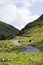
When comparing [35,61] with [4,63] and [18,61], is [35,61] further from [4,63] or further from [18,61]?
[4,63]

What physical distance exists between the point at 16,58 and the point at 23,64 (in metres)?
9.95

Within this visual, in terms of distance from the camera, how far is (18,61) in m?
87.8

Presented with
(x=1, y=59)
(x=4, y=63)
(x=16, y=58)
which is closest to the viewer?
(x=4, y=63)

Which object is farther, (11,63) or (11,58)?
(11,58)

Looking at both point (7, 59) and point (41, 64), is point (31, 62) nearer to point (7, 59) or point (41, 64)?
point (41, 64)

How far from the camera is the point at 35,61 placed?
294ft

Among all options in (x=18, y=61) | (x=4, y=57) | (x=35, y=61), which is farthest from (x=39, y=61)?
(x=4, y=57)

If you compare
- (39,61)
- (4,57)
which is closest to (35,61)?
(39,61)

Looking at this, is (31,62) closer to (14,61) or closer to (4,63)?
(14,61)

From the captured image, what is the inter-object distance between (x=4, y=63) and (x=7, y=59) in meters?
6.82

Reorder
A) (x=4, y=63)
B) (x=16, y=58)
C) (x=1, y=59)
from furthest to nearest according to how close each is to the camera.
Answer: (x=16, y=58), (x=1, y=59), (x=4, y=63)

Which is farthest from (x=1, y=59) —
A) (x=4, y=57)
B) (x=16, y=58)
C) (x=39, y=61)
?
(x=39, y=61)

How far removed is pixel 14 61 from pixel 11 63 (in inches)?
168

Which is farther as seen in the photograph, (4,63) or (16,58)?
(16,58)
